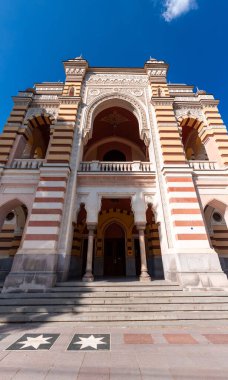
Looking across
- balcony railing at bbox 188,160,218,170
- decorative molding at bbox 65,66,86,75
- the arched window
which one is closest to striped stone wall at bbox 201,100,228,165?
balcony railing at bbox 188,160,218,170

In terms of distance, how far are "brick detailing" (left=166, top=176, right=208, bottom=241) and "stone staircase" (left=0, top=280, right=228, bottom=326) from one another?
2.46 metres

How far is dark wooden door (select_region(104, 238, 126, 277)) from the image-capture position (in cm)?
1389

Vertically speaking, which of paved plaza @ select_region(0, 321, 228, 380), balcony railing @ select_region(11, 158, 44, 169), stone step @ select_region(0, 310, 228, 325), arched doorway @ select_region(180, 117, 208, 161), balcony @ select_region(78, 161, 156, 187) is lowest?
paved plaza @ select_region(0, 321, 228, 380)

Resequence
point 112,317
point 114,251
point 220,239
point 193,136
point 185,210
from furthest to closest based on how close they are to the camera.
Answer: point 193,136 < point 114,251 < point 220,239 < point 185,210 < point 112,317

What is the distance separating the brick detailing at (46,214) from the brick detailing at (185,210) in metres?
5.89

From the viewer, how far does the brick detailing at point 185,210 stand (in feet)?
29.5

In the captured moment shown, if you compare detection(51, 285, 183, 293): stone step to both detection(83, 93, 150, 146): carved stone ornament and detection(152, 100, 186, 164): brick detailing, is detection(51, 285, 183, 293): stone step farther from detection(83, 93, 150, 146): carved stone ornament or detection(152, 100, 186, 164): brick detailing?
detection(83, 93, 150, 146): carved stone ornament

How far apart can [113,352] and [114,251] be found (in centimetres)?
1091

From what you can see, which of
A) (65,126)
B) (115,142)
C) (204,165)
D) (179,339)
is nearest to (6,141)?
(65,126)

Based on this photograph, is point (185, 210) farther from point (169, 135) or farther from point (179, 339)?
point (179, 339)

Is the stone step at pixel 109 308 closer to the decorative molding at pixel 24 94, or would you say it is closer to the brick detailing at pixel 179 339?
the brick detailing at pixel 179 339

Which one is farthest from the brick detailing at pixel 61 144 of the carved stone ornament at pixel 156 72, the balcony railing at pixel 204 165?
the carved stone ornament at pixel 156 72

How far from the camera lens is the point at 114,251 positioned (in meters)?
14.5

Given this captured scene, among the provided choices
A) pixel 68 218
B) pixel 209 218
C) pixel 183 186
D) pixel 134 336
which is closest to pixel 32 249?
pixel 68 218
